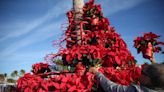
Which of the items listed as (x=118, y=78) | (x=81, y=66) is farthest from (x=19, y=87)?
(x=118, y=78)

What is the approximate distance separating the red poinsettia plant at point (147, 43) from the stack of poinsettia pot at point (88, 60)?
122 mm

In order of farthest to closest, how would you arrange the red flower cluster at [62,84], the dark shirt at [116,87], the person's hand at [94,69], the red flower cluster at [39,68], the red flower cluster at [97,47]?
the red flower cluster at [39,68] < the red flower cluster at [97,47] < the person's hand at [94,69] < the red flower cluster at [62,84] < the dark shirt at [116,87]

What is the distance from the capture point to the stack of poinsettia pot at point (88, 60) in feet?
6.92

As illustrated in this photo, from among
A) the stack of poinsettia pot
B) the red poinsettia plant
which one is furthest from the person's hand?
the red poinsettia plant

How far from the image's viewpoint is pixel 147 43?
2.58 metres

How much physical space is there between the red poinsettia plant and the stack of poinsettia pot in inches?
4.8

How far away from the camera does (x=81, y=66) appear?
230cm

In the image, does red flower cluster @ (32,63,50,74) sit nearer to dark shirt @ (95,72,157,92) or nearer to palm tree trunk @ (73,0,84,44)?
palm tree trunk @ (73,0,84,44)

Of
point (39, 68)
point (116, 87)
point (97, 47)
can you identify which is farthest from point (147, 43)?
point (39, 68)

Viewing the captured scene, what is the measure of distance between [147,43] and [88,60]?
2.06 feet

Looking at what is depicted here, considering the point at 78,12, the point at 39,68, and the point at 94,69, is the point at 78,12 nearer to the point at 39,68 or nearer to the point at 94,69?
the point at 39,68

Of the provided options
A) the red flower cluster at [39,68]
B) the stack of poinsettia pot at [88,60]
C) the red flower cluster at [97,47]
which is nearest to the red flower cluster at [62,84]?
the stack of poinsettia pot at [88,60]

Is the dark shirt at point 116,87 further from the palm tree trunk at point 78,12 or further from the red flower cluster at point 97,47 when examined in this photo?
the palm tree trunk at point 78,12

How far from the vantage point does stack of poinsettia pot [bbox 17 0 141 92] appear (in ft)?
6.92
